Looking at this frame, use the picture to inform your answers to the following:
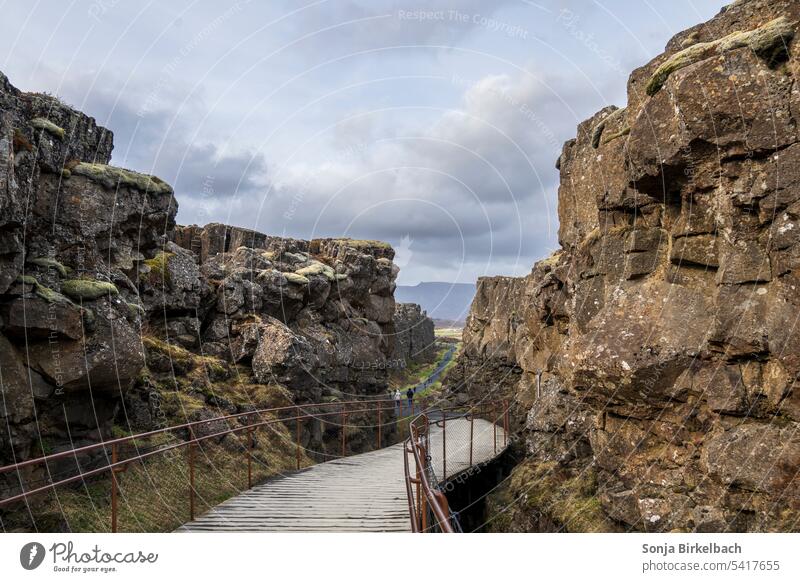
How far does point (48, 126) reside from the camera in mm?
12328

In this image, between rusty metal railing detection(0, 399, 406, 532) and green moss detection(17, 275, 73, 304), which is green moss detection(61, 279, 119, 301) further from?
rusty metal railing detection(0, 399, 406, 532)

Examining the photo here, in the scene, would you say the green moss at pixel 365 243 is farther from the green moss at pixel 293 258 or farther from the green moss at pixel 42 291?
the green moss at pixel 42 291

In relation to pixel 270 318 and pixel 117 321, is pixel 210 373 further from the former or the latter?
pixel 117 321

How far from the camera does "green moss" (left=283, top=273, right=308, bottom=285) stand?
23.9 m

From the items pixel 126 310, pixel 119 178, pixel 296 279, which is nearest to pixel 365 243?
pixel 296 279

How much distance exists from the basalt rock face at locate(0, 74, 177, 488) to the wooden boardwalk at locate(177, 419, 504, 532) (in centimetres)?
422

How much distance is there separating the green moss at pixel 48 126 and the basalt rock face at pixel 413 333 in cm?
4799

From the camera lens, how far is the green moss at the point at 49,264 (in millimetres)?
11760

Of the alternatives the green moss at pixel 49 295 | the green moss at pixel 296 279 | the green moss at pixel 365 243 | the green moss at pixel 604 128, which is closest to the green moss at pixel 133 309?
the green moss at pixel 49 295

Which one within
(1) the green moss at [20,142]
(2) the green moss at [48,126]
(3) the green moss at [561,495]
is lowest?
(3) the green moss at [561,495]

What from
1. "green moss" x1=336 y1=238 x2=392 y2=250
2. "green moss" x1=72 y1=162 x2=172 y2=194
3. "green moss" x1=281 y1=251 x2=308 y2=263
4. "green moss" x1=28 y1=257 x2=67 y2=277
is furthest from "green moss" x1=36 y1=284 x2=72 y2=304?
"green moss" x1=336 y1=238 x2=392 y2=250

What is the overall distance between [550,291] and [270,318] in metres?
11.3

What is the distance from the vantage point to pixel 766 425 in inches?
328

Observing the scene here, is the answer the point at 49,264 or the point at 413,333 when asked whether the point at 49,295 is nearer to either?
the point at 49,264
